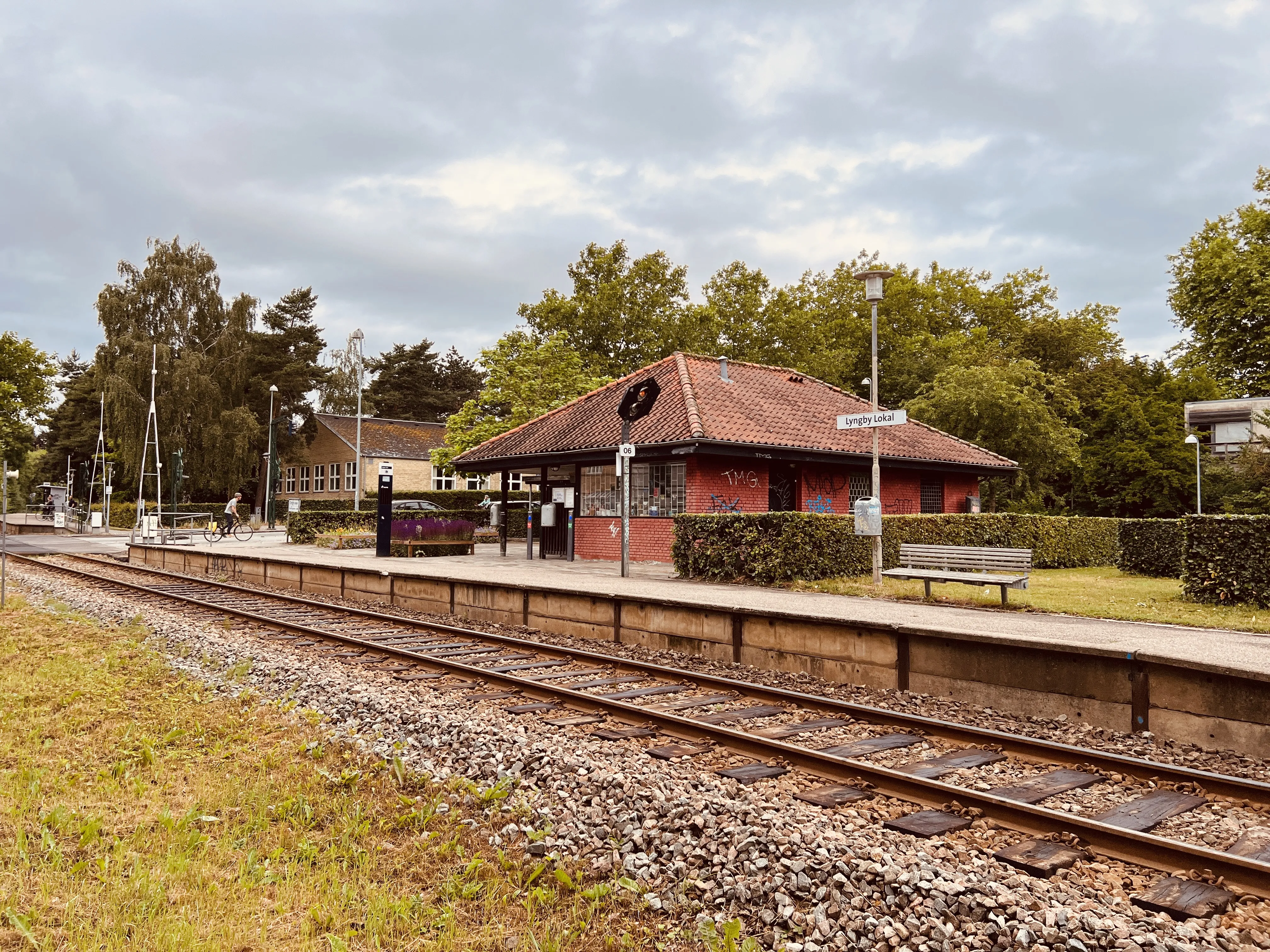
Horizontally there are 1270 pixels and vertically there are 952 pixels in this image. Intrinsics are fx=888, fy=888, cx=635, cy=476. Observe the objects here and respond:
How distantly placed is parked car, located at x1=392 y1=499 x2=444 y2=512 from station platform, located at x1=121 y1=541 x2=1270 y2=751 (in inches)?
1008

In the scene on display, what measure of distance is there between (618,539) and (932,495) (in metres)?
10.7

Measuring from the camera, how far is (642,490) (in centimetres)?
2306

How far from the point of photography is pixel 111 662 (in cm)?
934

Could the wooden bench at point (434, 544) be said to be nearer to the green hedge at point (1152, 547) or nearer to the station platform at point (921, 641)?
the station platform at point (921, 641)

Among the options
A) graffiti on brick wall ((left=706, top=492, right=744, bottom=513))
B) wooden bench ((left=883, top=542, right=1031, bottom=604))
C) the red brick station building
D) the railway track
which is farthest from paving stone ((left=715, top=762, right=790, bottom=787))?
graffiti on brick wall ((left=706, top=492, right=744, bottom=513))

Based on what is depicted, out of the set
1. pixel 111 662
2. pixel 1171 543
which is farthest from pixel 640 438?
pixel 111 662

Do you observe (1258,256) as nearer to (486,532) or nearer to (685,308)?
(685,308)

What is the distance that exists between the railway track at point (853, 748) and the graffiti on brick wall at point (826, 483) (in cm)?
1486

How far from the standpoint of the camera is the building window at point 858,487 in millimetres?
25516

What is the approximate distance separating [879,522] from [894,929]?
11967 mm

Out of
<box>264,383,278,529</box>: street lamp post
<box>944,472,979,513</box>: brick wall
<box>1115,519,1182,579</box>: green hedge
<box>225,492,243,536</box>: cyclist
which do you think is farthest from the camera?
<box>264,383,278,529</box>: street lamp post

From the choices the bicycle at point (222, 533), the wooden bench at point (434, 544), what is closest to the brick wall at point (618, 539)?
the wooden bench at point (434, 544)

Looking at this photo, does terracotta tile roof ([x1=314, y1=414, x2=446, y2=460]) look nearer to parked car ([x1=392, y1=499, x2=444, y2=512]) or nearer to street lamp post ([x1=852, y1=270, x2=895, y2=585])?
parked car ([x1=392, y1=499, x2=444, y2=512])

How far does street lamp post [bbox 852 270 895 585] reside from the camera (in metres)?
15.1
